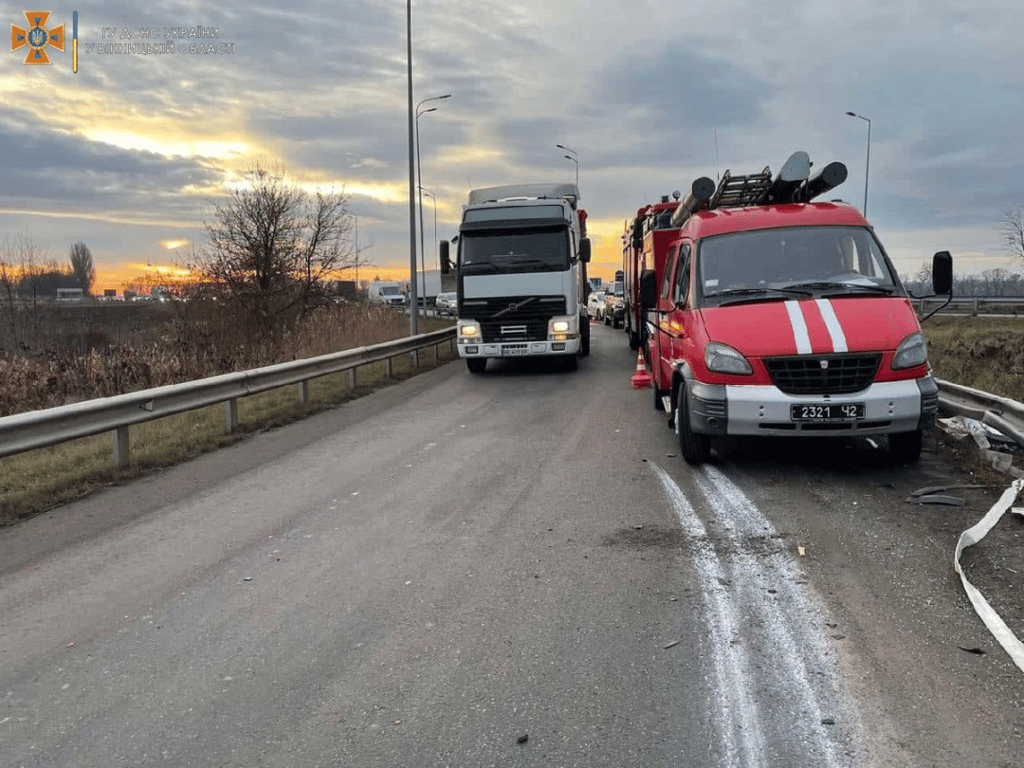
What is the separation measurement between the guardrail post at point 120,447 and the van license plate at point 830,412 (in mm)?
6106

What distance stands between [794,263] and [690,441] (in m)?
1.98

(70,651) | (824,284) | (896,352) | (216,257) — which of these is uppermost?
(216,257)

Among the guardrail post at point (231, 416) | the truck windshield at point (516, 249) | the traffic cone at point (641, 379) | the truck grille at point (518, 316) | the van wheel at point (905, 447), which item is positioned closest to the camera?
the van wheel at point (905, 447)

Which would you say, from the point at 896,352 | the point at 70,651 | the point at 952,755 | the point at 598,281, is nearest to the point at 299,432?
the point at 70,651

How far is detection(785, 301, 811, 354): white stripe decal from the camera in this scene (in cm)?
638

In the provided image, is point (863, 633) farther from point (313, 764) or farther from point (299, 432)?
point (299, 432)

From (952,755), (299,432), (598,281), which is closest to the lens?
(952,755)

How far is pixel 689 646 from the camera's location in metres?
3.66

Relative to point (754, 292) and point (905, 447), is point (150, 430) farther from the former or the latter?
point (905, 447)

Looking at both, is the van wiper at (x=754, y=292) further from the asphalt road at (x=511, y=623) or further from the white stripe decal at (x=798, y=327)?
the asphalt road at (x=511, y=623)

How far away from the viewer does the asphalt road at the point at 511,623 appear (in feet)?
9.69

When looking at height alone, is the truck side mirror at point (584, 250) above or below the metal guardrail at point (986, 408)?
above

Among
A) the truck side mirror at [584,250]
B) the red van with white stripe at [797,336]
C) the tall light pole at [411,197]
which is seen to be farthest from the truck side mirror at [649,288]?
the tall light pole at [411,197]

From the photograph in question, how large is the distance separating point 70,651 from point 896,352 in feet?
19.6
